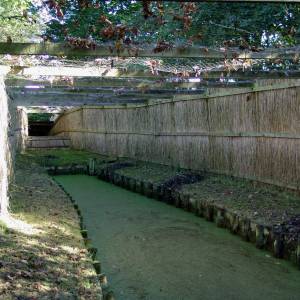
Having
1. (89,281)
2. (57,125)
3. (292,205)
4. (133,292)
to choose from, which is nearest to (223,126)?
(292,205)

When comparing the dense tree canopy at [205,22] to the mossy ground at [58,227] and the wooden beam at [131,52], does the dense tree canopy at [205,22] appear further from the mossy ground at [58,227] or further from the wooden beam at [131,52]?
the mossy ground at [58,227]

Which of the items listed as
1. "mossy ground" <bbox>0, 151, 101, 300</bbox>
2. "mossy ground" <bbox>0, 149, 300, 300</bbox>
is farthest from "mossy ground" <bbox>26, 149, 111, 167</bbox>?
"mossy ground" <bbox>0, 151, 101, 300</bbox>

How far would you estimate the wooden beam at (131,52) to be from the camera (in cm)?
449

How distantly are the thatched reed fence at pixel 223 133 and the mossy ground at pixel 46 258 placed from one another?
11.6 ft

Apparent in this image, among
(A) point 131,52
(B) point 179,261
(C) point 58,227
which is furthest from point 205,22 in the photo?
(C) point 58,227

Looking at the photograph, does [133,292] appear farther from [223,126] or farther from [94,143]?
[94,143]

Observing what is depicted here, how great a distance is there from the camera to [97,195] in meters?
11.4

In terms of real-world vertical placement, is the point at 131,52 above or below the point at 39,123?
below

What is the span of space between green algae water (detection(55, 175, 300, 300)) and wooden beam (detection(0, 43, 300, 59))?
8.04 feet

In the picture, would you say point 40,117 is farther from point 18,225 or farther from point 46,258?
point 46,258

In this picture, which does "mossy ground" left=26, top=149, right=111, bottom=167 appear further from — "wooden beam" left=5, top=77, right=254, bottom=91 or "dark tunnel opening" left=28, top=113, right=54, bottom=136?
"dark tunnel opening" left=28, top=113, right=54, bottom=136

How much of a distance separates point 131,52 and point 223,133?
18.3ft

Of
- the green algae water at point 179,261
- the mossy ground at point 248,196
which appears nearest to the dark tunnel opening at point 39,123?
the mossy ground at point 248,196

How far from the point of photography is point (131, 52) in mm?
4699
